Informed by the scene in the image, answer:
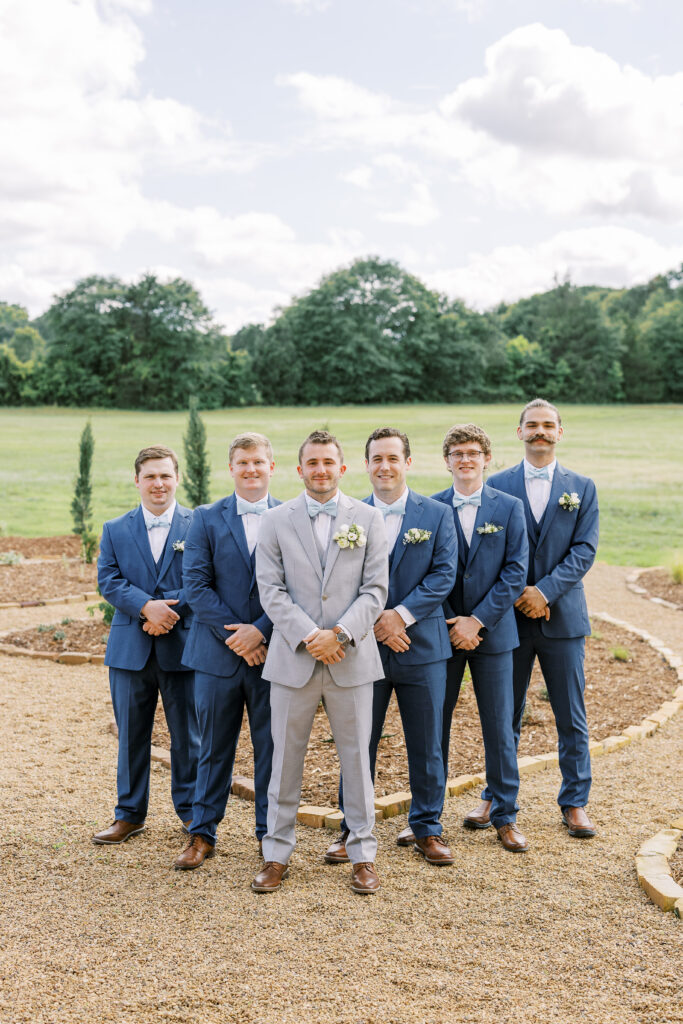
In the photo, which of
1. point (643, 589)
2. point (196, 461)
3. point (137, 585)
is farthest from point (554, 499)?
point (196, 461)

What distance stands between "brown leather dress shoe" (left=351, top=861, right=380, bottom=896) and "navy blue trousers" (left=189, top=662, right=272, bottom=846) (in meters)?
0.66

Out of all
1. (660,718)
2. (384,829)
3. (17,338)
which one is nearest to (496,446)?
(660,718)

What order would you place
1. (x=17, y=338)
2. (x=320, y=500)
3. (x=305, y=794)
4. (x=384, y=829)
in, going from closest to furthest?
(x=320, y=500) → (x=384, y=829) → (x=305, y=794) → (x=17, y=338)

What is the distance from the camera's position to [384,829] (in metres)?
5.14

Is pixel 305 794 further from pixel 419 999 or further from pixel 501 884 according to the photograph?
pixel 419 999

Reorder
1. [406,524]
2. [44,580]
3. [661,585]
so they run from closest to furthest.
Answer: [406,524], [44,580], [661,585]

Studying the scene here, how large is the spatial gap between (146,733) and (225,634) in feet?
3.17

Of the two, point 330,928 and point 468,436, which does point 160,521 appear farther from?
point 330,928

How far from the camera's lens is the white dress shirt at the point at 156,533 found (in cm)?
512

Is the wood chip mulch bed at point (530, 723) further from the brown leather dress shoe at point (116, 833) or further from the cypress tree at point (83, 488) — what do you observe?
the cypress tree at point (83, 488)

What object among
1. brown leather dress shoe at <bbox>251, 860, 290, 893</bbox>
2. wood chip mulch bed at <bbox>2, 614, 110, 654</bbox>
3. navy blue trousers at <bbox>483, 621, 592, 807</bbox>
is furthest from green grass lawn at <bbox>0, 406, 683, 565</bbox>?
brown leather dress shoe at <bbox>251, 860, 290, 893</bbox>

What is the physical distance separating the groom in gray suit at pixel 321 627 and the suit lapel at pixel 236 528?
0.29 metres

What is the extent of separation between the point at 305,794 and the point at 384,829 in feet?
2.22

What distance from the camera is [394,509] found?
484 cm
